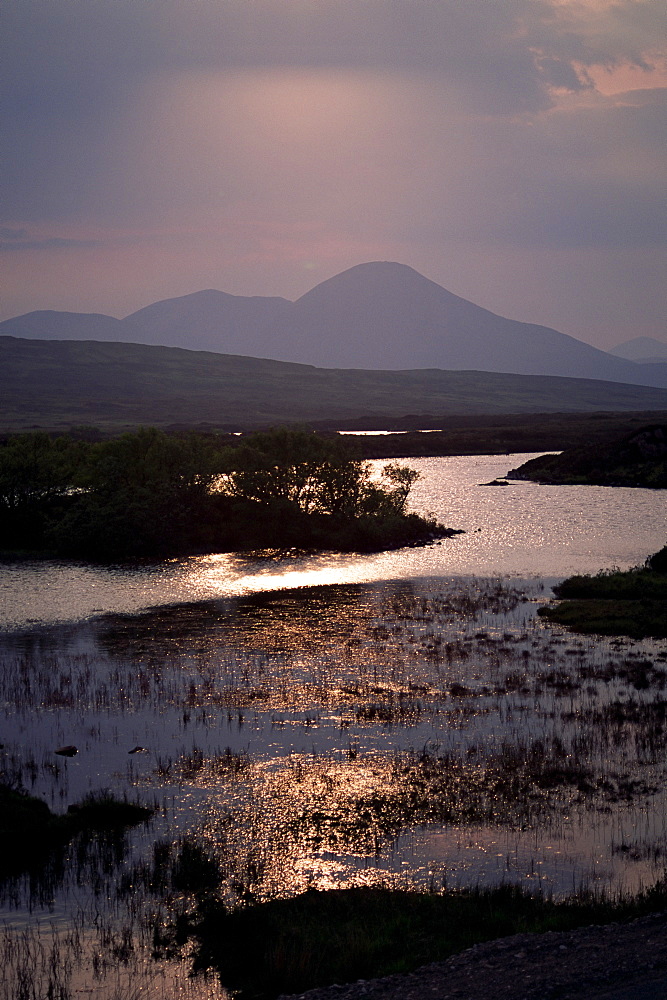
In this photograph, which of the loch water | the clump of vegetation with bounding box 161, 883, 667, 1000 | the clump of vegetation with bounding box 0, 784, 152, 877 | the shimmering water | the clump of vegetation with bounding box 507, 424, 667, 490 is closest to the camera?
the clump of vegetation with bounding box 161, 883, 667, 1000

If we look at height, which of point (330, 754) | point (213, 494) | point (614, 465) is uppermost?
point (614, 465)

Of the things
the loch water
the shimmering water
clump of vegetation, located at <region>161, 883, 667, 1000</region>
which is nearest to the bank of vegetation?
the shimmering water

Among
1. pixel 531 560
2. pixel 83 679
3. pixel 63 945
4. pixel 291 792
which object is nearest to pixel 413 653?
pixel 83 679

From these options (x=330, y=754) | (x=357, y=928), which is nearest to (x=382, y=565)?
(x=330, y=754)

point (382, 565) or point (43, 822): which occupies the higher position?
point (382, 565)

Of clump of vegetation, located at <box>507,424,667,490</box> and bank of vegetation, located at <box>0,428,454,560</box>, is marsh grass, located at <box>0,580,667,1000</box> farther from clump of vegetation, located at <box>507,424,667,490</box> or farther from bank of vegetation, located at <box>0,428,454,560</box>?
clump of vegetation, located at <box>507,424,667,490</box>

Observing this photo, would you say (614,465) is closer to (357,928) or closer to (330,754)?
(330,754)

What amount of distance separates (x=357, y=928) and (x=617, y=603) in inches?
1158

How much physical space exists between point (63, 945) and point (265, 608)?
1154 inches

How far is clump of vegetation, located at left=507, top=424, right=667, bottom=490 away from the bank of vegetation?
4897cm

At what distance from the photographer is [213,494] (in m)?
65.6

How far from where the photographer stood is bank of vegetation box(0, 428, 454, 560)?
62562mm

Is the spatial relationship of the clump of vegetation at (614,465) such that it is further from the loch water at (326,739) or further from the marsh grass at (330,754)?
the marsh grass at (330,754)

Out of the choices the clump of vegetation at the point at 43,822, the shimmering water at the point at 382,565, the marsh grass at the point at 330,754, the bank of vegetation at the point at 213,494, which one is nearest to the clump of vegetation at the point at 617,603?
the marsh grass at the point at 330,754
